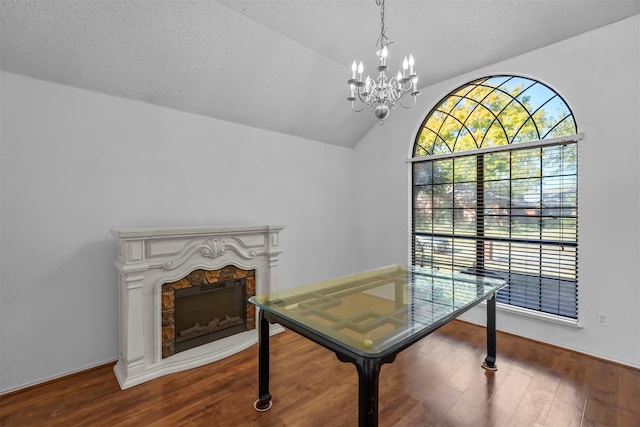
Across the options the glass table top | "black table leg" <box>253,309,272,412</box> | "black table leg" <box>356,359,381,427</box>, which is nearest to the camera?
"black table leg" <box>356,359,381,427</box>

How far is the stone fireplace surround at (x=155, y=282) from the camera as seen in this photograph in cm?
233

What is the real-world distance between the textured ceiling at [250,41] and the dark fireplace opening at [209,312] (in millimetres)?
1866

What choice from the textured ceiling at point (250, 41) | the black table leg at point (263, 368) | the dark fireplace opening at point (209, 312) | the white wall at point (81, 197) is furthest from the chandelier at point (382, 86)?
the dark fireplace opening at point (209, 312)

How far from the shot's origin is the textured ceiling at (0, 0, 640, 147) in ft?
7.00

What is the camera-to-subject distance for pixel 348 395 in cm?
215

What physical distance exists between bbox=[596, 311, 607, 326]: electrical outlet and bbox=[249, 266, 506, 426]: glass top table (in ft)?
3.52

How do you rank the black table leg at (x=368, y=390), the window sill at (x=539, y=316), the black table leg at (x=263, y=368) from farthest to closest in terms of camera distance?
the window sill at (x=539, y=316), the black table leg at (x=263, y=368), the black table leg at (x=368, y=390)

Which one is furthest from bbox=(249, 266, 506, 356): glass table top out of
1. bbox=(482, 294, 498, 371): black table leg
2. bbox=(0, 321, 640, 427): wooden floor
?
bbox=(0, 321, 640, 427): wooden floor

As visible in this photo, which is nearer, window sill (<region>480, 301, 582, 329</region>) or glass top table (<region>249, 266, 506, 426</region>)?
glass top table (<region>249, 266, 506, 426</region>)

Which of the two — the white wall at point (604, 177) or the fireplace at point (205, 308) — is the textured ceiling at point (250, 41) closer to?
the white wall at point (604, 177)

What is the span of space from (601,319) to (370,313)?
8.13 feet

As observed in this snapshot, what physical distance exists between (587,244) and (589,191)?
19.7 inches

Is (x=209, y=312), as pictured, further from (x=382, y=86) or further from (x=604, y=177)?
(x=604, y=177)

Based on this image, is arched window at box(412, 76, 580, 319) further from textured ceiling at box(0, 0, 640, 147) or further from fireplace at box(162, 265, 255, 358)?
fireplace at box(162, 265, 255, 358)
